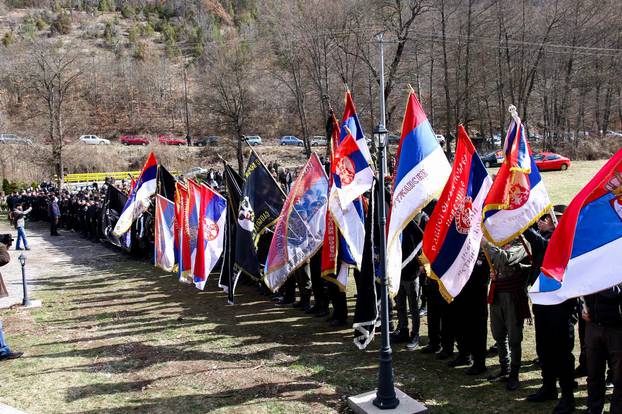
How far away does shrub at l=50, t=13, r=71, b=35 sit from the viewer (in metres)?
93.7

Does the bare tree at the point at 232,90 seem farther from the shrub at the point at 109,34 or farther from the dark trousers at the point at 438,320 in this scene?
the shrub at the point at 109,34

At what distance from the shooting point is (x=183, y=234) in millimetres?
11219

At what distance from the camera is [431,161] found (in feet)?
21.9

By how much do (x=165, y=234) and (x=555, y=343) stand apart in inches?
344

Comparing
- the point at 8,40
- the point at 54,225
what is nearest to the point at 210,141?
the point at 54,225

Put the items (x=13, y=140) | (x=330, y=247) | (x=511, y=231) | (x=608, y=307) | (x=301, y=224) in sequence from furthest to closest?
(x=13, y=140) → (x=301, y=224) → (x=330, y=247) → (x=511, y=231) → (x=608, y=307)

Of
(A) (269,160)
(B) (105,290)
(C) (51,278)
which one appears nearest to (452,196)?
(B) (105,290)

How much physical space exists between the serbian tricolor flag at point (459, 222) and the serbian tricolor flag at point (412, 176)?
204 millimetres

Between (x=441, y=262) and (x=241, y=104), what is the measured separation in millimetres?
42531

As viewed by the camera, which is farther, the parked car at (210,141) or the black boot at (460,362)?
the parked car at (210,141)

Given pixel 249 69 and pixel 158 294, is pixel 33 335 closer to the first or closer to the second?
pixel 158 294

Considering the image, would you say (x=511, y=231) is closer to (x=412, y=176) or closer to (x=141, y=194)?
(x=412, y=176)

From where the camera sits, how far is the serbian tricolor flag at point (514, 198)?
5.97 metres

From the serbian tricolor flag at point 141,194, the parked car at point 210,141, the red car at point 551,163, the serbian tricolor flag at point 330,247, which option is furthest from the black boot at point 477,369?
the parked car at point 210,141
